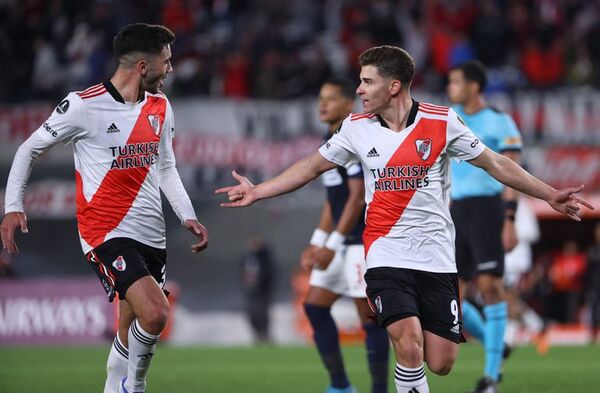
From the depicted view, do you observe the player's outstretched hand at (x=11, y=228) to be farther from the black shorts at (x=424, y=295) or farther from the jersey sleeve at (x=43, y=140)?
the black shorts at (x=424, y=295)

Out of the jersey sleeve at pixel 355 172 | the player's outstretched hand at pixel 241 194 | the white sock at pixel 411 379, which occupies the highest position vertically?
the player's outstretched hand at pixel 241 194

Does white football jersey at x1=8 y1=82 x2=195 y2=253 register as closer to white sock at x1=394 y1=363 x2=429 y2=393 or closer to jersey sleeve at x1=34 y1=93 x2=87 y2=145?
jersey sleeve at x1=34 y1=93 x2=87 y2=145

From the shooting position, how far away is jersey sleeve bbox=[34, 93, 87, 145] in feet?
22.4

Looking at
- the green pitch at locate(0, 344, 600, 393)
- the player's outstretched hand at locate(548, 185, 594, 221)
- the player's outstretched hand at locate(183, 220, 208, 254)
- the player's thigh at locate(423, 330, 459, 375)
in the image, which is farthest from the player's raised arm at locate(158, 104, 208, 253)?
the green pitch at locate(0, 344, 600, 393)

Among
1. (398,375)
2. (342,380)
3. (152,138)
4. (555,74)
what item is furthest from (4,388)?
(555,74)

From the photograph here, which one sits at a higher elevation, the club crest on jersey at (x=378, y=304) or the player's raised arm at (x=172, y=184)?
the player's raised arm at (x=172, y=184)

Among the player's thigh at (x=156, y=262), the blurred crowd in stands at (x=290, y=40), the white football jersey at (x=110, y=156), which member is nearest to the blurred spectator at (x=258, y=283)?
the blurred crowd in stands at (x=290, y=40)

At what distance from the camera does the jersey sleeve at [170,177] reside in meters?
7.25

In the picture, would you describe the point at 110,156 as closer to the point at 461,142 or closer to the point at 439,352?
the point at 461,142

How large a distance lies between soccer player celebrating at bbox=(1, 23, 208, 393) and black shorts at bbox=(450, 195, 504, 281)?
3.03m

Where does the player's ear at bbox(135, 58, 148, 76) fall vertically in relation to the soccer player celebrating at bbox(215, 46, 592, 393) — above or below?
above

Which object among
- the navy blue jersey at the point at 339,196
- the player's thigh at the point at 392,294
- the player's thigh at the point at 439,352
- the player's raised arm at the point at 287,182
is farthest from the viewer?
the navy blue jersey at the point at 339,196

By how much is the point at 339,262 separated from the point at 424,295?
213cm

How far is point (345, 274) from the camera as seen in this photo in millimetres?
8594
